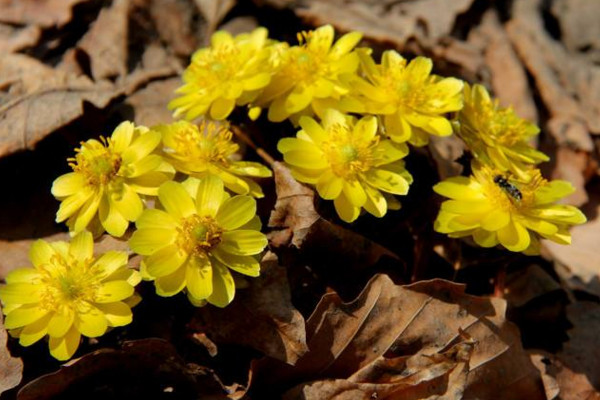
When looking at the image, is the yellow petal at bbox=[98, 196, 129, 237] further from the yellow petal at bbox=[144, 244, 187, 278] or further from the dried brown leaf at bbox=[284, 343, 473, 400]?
the dried brown leaf at bbox=[284, 343, 473, 400]

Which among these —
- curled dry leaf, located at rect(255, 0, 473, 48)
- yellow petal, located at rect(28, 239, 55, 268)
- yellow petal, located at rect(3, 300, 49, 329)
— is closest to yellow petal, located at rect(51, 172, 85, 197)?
yellow petal, located at rect(28, 239, 55, 268)

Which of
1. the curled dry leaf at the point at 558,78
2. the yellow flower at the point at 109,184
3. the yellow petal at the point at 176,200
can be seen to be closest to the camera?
the yellow petal at the point at 176,200

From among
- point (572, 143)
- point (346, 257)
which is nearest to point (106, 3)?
point (346, 257)

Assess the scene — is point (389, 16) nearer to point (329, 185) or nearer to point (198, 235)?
point (329, 185)

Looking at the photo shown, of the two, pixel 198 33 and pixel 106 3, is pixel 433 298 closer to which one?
pixel 198 33

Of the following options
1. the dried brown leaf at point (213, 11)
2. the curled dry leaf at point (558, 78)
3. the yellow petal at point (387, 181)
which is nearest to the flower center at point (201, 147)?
the yellow petal at point (387, 181)

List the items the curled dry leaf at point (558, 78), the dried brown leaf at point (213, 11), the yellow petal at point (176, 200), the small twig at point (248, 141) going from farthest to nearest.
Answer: the curled dry leaf at point (558, 78) < the dried brown leaf at point (213, 11) < the small twig at point (248, 141) < the yellow petal at point (176, 200)

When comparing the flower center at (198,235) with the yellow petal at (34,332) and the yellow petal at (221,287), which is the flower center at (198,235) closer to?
the yellow petal at (221,287)
